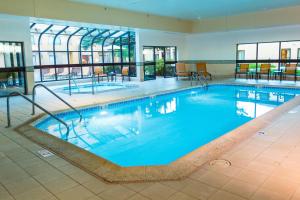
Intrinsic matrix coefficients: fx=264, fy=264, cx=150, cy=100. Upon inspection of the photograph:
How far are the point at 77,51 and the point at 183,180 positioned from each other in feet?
37.2

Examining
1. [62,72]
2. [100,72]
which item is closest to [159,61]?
[100,72]

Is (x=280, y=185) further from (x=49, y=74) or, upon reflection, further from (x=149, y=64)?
(x=49, y=74)

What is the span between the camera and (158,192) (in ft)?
7.85

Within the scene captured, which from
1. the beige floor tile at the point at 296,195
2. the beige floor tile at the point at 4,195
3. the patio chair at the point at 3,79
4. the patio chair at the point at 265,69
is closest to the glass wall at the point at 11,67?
the patio chair at the point at 3,79

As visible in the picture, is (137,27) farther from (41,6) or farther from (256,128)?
(256,128)

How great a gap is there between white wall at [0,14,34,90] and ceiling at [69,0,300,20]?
6.56 ft

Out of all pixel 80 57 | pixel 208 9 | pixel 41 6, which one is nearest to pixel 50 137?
pixel 41 6

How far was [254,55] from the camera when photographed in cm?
1260

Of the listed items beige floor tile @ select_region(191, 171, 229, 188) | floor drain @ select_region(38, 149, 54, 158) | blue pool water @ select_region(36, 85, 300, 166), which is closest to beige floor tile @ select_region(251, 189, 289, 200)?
beige floor tile @ select_region(191, 171, 229, 188)

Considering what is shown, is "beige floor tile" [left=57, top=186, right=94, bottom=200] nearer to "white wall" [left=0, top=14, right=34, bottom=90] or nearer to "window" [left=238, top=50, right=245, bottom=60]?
"white wall" [left=0, top=14, right=34, bottom=90]

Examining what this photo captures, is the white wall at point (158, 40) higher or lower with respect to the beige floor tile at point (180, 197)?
higher

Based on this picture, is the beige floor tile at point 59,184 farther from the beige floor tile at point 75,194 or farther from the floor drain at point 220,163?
the floor drain at point 220,163

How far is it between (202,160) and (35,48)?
34.2 feet

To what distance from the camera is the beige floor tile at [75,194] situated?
7.63 feet
